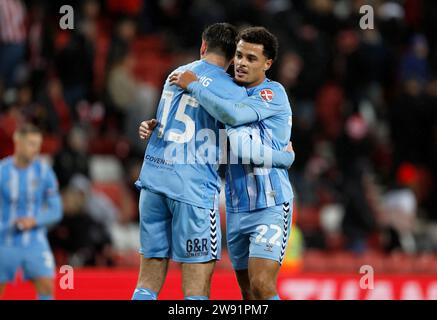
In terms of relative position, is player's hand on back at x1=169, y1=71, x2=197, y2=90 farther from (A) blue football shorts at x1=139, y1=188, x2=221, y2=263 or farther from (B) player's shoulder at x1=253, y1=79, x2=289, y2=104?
(A) blue football shorts at x1=139, y1=188, x2=221, y2=263

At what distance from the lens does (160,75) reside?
14.6 meters

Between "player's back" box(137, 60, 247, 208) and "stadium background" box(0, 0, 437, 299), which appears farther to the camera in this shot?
"stadium background" box(0, 0, 437, 299)

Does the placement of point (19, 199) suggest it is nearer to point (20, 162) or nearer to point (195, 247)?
point (20, 162)

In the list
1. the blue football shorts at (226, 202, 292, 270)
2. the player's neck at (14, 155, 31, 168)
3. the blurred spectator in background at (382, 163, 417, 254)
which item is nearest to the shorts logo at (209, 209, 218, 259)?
the blue football shorts at (226, 202, 292, 270)

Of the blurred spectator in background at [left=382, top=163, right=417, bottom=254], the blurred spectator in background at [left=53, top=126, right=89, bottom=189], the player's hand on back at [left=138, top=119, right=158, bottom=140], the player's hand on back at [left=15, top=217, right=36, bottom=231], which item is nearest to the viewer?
the player's hand on back at [left=138, top=119, right=158, bottom=140]

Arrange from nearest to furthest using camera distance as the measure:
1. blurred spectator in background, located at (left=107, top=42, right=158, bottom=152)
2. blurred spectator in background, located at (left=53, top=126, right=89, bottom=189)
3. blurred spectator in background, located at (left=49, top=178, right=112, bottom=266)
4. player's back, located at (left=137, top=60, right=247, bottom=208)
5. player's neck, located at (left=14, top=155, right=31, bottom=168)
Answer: player's back, located at (left=137, top=60, right=247, bottom=208) → player's neck, located at (left=14, top=155, right=31, bottom=168) → blurred spectator in background, located at (left=49, top=178, right=112, bottom=266) → blurred spectator in background, located at (left=53, top=126, right=89, bottom=189) → blurred spectator in background, located at (left=107, top=42, right=158, bottom=152)

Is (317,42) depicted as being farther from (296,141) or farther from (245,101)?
(245,101)

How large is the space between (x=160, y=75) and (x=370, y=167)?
3732mm

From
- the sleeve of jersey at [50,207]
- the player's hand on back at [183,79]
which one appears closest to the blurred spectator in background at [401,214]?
the sleeve of jersey at [50,207]

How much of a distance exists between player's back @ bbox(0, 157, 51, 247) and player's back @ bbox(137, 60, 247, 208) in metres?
2.90

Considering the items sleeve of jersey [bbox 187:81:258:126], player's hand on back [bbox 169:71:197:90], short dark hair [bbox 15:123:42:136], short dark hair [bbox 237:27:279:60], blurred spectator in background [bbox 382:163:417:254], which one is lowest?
blurred spectator in background [bbox 382:163:417:254]

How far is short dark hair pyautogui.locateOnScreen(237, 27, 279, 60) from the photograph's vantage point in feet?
22.2

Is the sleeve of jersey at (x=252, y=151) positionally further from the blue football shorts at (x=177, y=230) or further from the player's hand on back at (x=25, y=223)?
the player's hand on back at (x=25, y=223)
